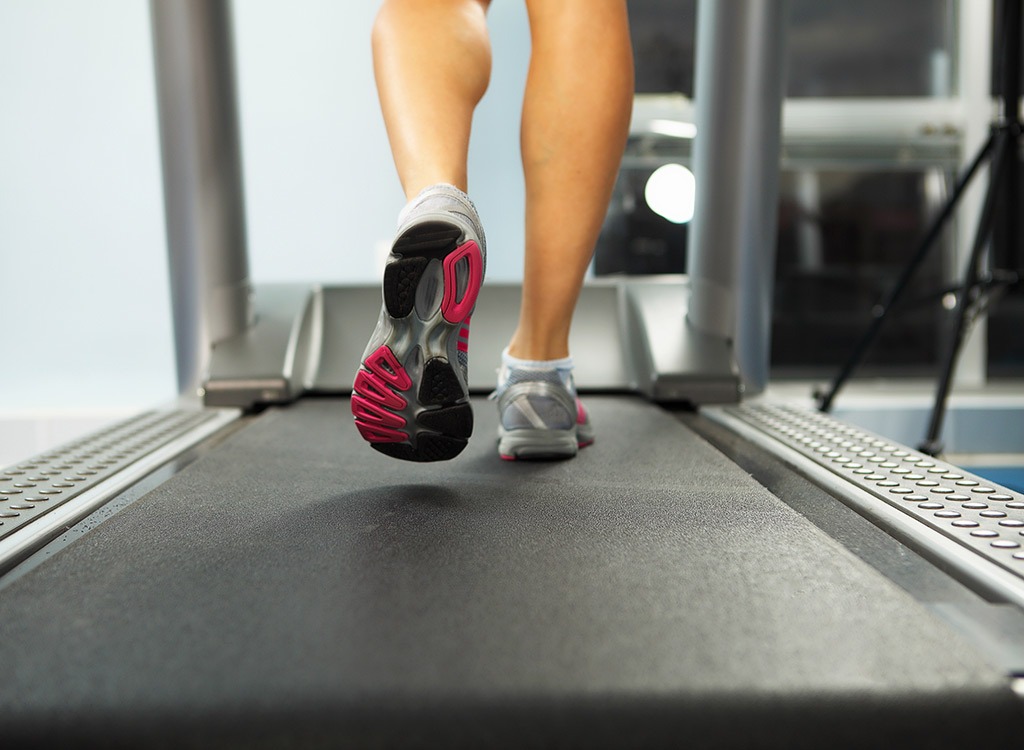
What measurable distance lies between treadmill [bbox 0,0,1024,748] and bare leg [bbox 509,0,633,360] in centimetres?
28

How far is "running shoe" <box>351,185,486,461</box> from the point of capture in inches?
31.9

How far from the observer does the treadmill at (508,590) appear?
→ 1.48ft

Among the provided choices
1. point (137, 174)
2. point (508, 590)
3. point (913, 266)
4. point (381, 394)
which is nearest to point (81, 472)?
point (381, 394)

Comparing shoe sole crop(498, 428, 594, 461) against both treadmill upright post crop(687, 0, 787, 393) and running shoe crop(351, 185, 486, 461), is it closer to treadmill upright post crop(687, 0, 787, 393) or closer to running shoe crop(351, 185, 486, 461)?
running shoe crop(351, 185, 486, 461)

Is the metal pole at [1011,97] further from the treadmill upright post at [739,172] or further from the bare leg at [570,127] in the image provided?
the bare leg at [570,127]

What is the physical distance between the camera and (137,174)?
219 centimetres

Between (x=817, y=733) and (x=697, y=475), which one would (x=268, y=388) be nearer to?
(x=697, y=475)

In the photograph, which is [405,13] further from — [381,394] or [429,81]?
[381,394]

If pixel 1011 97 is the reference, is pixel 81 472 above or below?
below

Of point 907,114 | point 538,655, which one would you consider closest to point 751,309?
point 907,114

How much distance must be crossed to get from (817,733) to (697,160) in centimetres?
147

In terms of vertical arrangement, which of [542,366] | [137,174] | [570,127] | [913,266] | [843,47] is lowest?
[542,366]

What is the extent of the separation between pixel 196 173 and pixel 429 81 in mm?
901

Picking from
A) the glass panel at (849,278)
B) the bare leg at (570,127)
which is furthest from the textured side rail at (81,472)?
the glass panel at (849,278)
